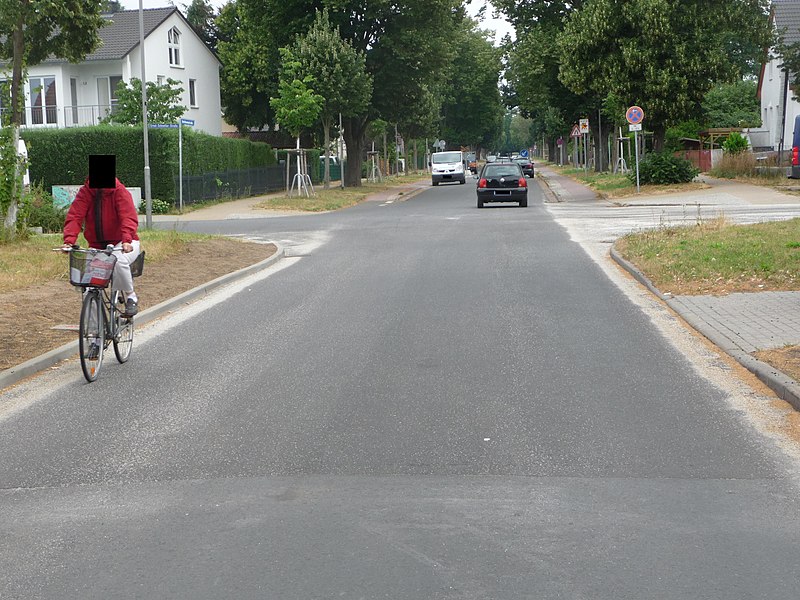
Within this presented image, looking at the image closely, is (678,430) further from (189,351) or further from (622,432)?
(189,351)

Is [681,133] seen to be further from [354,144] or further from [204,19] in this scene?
[204,19]

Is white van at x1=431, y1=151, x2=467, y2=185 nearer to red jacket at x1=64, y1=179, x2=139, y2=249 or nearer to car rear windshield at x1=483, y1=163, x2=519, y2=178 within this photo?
car rear windshield at x1=483, y1=163, x2=519, y2=178

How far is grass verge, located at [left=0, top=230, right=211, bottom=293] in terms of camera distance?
14414 millimetres

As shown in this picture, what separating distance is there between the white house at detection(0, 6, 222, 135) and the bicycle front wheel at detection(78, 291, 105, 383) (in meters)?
41.2

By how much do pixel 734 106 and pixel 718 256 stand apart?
219ft

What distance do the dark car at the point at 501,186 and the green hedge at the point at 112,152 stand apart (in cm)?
1061

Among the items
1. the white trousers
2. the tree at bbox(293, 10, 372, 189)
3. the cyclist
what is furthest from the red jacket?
the tree at bbox(293, 10, 372, 189)

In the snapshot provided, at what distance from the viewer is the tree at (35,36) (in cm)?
1852

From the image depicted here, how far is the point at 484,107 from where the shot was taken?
10681 cm

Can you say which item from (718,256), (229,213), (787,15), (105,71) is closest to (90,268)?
(718,256)

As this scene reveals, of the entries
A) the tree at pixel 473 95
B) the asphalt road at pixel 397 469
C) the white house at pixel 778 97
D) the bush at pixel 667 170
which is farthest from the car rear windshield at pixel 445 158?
the asphalt road at pixel 397 469

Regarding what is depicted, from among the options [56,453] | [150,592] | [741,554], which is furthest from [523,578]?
[56,453]

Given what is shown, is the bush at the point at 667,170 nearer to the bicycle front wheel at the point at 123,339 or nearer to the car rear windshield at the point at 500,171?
the car rear windshield at the point at 500,171

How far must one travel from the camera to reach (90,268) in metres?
8.88
